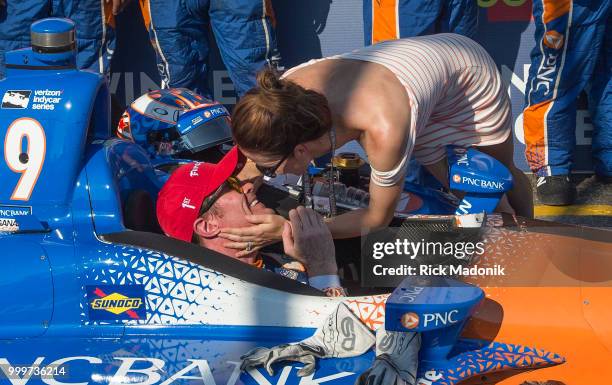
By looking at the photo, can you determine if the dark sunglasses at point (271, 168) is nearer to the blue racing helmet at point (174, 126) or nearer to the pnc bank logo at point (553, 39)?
the blue racing helmet at point (174, 126)

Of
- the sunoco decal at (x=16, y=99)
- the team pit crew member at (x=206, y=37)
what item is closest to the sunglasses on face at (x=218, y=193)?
the sunoco decal at (x=16, y=99)

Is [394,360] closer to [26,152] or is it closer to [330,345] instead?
[330,345]

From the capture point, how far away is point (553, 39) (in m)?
5.49

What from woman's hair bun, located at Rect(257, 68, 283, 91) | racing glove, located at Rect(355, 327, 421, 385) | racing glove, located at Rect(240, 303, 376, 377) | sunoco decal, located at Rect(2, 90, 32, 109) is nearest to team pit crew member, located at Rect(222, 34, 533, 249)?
woman's hair bun, located at Rect(257, 68, 283, 91)

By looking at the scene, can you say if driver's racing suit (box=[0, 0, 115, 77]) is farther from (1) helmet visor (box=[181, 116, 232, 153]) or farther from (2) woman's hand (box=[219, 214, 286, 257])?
(2) woman's hand (box=[219, 214, 286, 257])

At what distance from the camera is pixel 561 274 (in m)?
3.05

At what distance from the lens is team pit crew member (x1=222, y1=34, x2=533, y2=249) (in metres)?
3.02

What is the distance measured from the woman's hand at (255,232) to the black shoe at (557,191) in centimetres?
290

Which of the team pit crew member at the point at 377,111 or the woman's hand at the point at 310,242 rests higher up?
the team pit crew member at the point at 377,111

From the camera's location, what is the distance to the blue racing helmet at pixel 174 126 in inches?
175

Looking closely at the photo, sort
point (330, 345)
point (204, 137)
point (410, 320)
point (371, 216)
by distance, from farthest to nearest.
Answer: point (204, 137)
point (371, 216)
point (330, 345)
point (410, 320)

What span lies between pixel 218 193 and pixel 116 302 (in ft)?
1.59

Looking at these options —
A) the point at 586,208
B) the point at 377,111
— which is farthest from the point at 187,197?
the point at 586,208

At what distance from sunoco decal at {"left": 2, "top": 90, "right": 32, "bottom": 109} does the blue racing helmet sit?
127 centimetres
